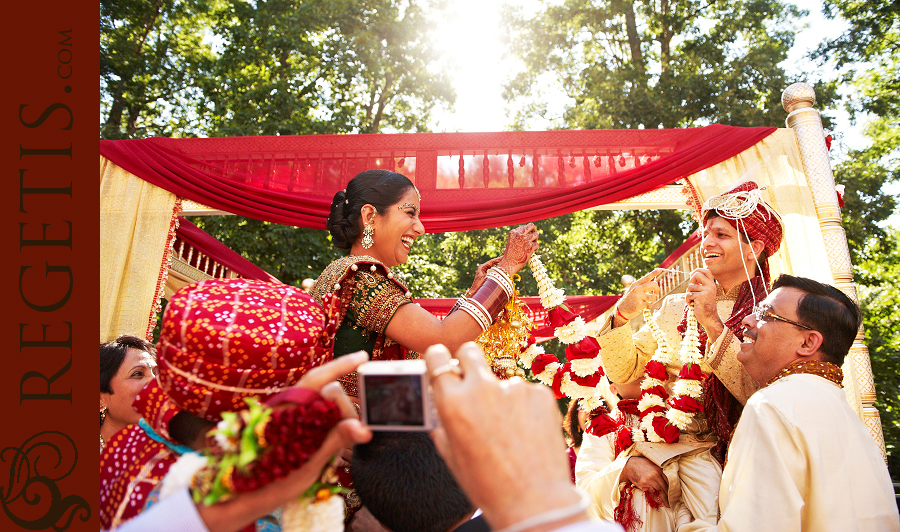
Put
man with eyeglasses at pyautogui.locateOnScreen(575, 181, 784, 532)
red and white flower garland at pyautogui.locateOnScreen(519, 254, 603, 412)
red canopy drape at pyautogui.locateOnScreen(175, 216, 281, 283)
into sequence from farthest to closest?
red canopy drape at pyautogui.locateOnScreen(175, 216, 281, 283), red and white flower garland at pyautogui.locateOnScreen(519, 254, 603, 412), man with eyeglasses at pyautogui.locateOnScreen(575, 181, 784, 532)

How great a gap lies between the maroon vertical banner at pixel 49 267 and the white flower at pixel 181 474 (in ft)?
1.45

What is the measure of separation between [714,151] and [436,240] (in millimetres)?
10294

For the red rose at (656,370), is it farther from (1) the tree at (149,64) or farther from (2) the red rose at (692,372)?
(1) the tree at (149,64)

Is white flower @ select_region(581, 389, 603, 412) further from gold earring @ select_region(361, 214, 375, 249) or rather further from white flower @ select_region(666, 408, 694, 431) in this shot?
gold earring @ select_region(361, 214, 375, 249)

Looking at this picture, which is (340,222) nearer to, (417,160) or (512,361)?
(512,361)

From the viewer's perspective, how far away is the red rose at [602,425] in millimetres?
3043

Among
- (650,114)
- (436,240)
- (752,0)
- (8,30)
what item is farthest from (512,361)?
(752,0)

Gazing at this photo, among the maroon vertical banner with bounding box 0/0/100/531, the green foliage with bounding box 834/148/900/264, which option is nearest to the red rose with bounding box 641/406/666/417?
the maroon vertical banner with bounding box 0/0/100/531

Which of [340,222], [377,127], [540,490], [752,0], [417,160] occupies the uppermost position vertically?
[752,0]

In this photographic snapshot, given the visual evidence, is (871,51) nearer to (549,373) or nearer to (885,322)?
(885,322)

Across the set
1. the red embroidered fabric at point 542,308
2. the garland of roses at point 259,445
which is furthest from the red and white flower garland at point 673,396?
the red embroidered fabric at point 542,308

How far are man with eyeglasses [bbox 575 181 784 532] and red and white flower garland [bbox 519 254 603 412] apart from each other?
259mm

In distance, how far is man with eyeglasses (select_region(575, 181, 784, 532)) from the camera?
8.42ft

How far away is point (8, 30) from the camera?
184cm
